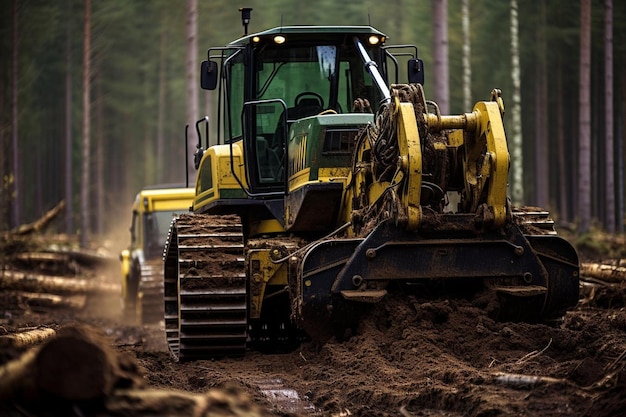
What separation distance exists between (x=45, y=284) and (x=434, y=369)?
1377 cm

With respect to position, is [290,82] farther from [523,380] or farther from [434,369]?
[523,380]

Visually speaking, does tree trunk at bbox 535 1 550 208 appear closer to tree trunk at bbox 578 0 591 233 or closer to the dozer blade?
tree trunk at bbox 578 0 591 233

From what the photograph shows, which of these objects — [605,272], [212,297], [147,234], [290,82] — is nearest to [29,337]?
[212,297]

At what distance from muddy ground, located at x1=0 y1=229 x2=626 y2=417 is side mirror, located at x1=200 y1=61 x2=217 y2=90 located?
3011mm

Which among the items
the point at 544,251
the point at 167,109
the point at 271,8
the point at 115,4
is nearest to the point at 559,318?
the point at 544,251

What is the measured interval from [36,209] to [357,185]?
154 feet

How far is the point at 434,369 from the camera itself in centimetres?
773

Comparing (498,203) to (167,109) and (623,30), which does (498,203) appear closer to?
(623,30)

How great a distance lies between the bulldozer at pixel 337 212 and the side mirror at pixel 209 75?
20mm

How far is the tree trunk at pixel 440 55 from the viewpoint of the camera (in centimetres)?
1961

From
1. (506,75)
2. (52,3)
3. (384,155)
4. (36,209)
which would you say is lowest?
(36,209)

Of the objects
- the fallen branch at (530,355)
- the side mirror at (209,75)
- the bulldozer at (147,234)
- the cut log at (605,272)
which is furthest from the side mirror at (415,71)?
the bulldozer at (147,234)

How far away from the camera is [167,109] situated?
6562 centimetres

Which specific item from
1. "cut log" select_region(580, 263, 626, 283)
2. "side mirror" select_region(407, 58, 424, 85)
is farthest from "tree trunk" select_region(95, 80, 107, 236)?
"side mirror" select_region(407, 58, 424, 85)
